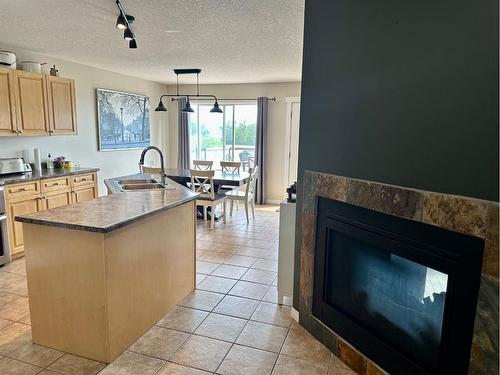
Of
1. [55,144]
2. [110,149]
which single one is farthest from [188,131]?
[55,144]

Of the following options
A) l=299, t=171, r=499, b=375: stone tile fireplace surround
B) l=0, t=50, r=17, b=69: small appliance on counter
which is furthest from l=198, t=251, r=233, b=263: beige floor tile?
l=0, t=50, r=17, b=69: small appliance on counter

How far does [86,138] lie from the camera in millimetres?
5594

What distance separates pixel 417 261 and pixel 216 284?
211 centimetres

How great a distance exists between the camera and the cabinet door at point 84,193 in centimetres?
473

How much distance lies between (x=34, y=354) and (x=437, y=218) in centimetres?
259

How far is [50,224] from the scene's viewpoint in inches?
85.0

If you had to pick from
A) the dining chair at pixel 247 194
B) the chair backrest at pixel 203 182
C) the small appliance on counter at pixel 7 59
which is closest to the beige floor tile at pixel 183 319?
the chair backrest at pixel 203 182

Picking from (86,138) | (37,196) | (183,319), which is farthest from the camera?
(86,138)

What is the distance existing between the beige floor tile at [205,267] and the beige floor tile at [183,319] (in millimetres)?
792

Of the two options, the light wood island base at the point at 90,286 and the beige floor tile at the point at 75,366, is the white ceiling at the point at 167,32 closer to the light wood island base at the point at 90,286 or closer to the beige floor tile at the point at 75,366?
the light wood island base at the point at 90,286

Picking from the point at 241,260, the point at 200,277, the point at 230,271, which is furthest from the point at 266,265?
the point at 200,277

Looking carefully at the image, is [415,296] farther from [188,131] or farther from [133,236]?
[188,131]

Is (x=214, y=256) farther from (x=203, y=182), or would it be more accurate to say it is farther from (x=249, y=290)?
(x=203, y=182)

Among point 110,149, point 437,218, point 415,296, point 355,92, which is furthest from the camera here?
point 110,149
